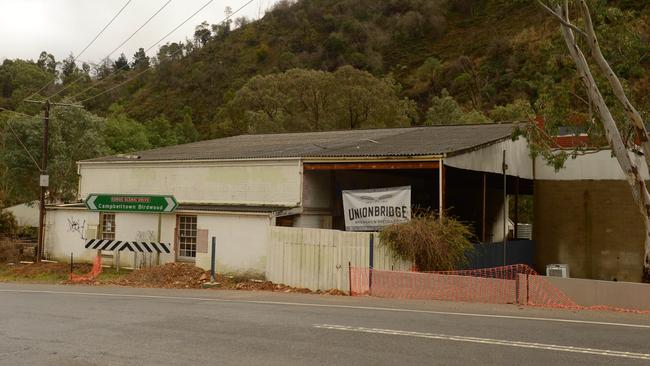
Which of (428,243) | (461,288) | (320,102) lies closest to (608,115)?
(428,243)

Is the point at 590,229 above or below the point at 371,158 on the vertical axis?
below

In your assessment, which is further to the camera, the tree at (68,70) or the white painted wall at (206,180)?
the tree at (68,70)

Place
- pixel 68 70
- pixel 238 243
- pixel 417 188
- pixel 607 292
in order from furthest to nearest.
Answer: pixel 68 70
pixel 417 188
pixel 238 243
pixel 607 292

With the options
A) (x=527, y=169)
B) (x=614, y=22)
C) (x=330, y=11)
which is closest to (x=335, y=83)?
(x=527, y=169)

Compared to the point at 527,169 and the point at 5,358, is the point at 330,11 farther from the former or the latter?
the point at 5,358

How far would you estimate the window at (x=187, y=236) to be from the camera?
23547mm

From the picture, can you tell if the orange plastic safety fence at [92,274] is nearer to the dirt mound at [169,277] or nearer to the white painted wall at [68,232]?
the dirt mound at [169,277]

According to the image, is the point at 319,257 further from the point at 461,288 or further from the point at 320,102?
the point at 320,102

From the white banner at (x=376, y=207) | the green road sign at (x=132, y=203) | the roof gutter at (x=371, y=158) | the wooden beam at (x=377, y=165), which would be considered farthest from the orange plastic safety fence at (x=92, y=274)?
the white banner at (x=376, y=207)

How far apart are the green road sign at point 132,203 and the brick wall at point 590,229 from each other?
16.4m

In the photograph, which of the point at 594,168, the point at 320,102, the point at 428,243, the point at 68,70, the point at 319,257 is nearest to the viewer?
the point at 428,243

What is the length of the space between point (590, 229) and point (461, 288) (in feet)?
46.6

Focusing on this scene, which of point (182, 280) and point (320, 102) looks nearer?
point (182, 280)

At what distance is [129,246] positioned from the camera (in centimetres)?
2309
